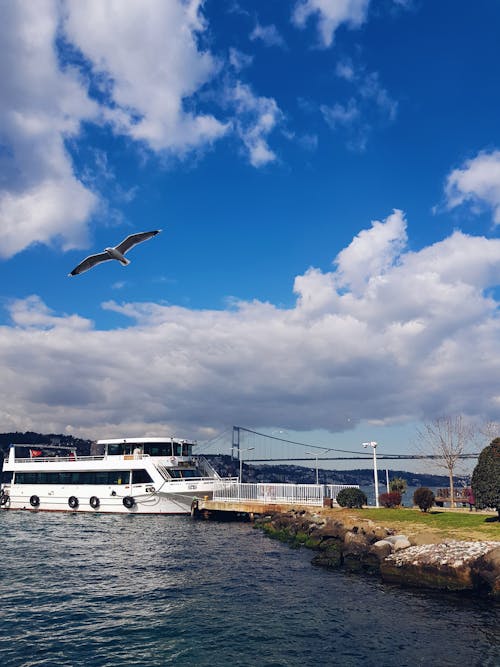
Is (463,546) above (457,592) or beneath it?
above

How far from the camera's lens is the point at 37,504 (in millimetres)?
59469

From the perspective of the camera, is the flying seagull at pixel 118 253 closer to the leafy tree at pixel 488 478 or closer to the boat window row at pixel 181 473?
the leafy tree at pixel 488 478

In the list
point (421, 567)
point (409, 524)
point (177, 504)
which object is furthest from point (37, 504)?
point (421, 567)

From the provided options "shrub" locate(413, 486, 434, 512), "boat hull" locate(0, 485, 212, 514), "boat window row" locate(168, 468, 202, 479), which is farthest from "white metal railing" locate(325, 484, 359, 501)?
"boat window row" locate(168, 468, 202, 479)

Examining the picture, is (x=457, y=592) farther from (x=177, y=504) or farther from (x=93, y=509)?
(x=93, y=509)

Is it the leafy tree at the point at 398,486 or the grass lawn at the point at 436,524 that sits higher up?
the leafy tree at the point at 398,486

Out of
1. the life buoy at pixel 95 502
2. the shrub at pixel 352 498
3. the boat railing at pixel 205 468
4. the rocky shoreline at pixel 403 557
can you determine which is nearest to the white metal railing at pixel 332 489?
the shrub at pixel 352 498

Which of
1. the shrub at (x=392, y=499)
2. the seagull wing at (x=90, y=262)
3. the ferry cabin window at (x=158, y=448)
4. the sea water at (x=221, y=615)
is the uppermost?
the seagull wing at (x=90, y=262)

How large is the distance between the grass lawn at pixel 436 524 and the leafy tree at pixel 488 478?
1.16 meters

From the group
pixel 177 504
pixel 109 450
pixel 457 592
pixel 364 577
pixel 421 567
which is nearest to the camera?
pixel 457 592

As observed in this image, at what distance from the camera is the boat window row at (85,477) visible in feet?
178

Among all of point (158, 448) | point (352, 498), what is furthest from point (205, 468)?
point (352, 498)

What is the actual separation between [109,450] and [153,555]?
2877 cm

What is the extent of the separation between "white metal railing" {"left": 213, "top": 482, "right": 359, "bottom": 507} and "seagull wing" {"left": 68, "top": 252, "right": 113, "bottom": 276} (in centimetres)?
2615
